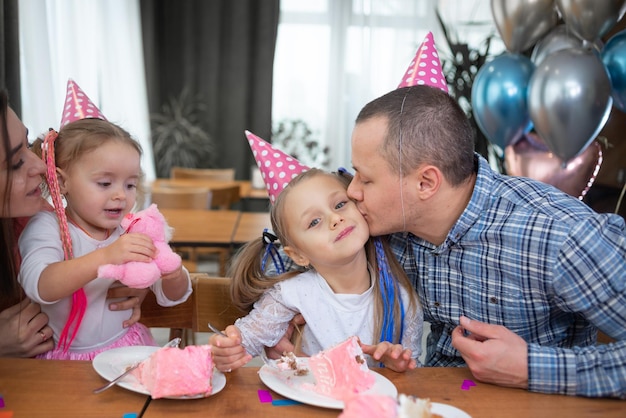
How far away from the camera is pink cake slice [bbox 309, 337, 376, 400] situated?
1.21m

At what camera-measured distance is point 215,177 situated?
21.6ft

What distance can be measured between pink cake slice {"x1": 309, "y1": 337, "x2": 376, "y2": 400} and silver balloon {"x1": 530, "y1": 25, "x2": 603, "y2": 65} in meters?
2.80

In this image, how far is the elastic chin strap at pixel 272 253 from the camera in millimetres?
1784

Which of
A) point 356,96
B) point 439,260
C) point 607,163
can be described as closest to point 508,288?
point 439,260

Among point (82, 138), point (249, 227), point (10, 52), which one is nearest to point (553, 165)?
point (249, 227)

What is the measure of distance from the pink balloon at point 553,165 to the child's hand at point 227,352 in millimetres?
2732

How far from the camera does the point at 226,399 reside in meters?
1.20

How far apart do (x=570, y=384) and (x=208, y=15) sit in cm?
767

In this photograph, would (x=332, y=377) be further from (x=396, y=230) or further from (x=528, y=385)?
(x=396, y=230)

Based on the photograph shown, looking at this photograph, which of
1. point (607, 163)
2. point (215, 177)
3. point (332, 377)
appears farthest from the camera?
point (215, 177)

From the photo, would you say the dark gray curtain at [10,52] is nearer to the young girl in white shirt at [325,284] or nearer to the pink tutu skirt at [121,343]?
the pink tutu skirt at [121,343]

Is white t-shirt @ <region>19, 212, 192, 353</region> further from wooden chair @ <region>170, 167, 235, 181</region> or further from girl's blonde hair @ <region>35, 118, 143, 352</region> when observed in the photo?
wooden chair @ <region>170, 167, 235, 181</region>

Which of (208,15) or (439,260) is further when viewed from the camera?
(208,15)

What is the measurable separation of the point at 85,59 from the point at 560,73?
13.7ft
